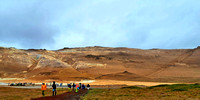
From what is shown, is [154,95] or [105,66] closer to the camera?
[154,95]

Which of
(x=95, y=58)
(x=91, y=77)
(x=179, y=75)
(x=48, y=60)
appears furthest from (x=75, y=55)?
(x=179, y=75)

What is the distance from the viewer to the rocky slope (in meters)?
88.7

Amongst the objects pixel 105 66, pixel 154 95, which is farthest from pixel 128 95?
pixel 105 66

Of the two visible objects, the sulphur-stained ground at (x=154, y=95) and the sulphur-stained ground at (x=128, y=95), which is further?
the sulphur-stained ground at (x=128, y=95)

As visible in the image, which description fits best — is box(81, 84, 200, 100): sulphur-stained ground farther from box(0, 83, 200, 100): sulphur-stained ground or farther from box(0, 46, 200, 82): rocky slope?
box(0, 46, 200, 82): rocky slope

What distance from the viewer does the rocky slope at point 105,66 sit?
88688 millimetres

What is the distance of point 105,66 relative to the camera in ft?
341

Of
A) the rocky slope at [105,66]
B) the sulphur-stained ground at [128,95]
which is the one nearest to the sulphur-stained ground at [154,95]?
the sulphur-stained ground at [128,95]

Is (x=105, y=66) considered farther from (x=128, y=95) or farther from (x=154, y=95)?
(x=154, y=95)

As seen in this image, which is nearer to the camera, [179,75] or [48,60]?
[179,75]

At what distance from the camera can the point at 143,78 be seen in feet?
284

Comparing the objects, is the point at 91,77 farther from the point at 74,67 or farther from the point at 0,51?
the point at 0,51

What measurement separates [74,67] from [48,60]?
45.5ft

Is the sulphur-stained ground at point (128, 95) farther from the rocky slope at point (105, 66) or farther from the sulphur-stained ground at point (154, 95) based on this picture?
the rocky slope at point (105, 66)
